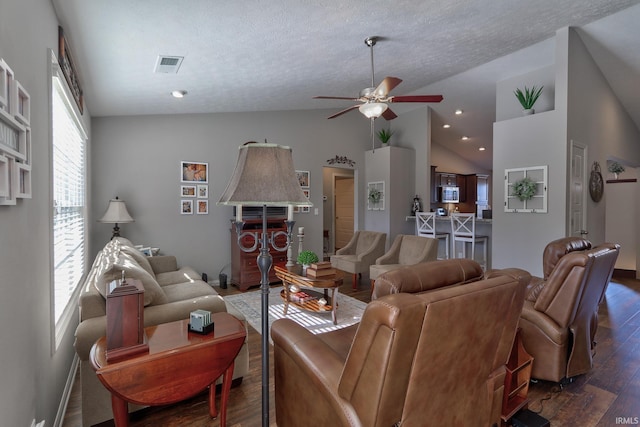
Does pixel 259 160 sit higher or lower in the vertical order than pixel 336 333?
higher

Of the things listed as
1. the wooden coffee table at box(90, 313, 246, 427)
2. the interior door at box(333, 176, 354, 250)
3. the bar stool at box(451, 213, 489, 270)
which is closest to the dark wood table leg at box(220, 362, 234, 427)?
the wooden coffee table at box(90, 313, 246, 427)

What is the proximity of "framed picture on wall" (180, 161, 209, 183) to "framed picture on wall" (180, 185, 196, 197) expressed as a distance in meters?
0.10

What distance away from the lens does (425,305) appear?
39.2 inches

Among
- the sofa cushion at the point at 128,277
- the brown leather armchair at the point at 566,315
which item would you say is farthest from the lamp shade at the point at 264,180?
the brown leather armchair at the point at 566,315

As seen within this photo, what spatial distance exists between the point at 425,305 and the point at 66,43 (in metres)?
2.89

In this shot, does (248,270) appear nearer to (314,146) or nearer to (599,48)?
(314,146)

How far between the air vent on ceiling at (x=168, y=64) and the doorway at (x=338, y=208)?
16.3 ft

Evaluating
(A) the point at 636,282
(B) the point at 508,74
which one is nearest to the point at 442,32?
(B) the point at 508,74

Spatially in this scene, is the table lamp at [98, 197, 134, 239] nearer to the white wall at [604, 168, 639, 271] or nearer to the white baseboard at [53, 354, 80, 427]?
the white baseboard at [53, 354, 80, 427]

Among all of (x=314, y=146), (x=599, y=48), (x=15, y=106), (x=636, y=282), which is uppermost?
(x=599, y=48)

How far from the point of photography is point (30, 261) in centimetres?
143

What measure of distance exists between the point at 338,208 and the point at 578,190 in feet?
16.6

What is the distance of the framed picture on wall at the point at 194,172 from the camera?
15.6ft
